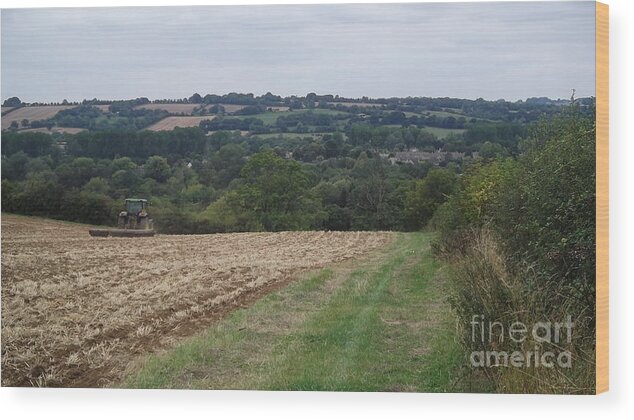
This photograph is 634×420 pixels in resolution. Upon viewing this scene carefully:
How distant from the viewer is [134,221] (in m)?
11.9

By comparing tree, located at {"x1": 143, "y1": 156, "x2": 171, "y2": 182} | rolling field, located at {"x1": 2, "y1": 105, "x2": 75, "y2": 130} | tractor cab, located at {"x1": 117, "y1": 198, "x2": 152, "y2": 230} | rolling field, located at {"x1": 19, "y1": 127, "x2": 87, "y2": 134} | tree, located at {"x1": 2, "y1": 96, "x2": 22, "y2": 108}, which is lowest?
tractor cab, located at {"x1": 117, "y1": 198, "x2": 152, "y2": 230}

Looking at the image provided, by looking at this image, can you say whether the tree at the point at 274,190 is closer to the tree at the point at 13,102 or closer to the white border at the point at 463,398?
the white border at the point at 463,398

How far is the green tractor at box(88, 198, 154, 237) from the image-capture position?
11.9 m

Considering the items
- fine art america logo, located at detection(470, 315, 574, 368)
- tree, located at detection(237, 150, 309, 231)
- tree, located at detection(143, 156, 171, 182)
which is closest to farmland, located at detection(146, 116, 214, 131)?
tree, located at detection(143, 156, 171, 182)

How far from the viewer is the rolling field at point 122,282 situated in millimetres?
11500

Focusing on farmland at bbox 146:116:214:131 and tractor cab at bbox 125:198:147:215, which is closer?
farmland at bbox 146:116:214:131

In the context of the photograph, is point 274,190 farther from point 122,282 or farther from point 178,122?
point 122,282

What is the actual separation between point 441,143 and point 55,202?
14.1ft

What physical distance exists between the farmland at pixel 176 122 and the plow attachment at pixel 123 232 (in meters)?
1.15

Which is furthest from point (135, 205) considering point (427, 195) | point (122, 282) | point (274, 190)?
point (427, 195)

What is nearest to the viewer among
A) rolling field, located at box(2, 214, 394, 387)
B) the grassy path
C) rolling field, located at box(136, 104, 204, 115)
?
the grassy path

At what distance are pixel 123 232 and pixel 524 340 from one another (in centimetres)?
453

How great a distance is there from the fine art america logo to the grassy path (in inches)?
12.6

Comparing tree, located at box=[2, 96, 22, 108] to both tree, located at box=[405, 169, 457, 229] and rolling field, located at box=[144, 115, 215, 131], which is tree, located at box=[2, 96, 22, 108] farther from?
tree, located at box=[405, 169, 457, 229]
